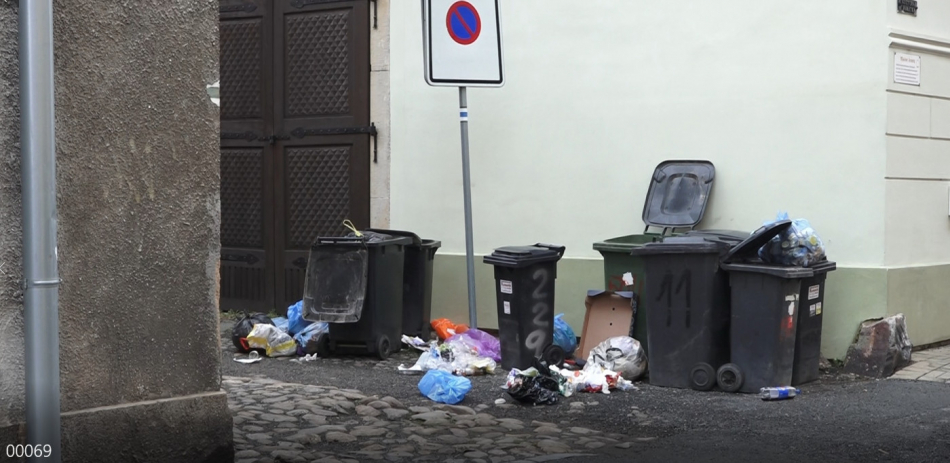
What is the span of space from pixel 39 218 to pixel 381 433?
94.2 inches

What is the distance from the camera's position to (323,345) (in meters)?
9.11

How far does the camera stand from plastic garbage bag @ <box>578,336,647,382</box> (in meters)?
7.95

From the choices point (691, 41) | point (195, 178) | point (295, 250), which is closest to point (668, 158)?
point (691, 41)

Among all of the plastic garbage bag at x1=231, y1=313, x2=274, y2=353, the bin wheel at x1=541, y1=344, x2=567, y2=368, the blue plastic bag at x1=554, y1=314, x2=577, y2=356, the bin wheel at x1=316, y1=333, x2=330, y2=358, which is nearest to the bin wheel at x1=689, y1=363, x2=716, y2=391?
the bin wheel at x1=541, y1=344, x2=567, y2=368

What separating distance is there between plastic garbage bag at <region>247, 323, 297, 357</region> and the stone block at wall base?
3.97m

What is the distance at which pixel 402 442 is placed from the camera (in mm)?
5910

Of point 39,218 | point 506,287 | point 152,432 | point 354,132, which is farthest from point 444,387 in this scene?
point 354,132

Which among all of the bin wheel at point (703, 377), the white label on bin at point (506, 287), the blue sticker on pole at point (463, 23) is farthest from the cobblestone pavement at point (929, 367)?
the blue sticker on pole at point (463, 23)

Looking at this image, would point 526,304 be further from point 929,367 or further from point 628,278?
point 929,367

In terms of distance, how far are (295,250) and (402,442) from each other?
5402mm

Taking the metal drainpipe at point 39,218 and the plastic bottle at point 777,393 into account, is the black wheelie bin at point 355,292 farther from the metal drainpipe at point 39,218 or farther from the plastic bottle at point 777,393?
the metal drainpipe at point 39,218

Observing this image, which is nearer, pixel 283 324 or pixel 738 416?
pixel 738 416

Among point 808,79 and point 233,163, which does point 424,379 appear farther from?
point 233,163

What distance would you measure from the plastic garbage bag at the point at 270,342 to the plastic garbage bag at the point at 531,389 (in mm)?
2582
